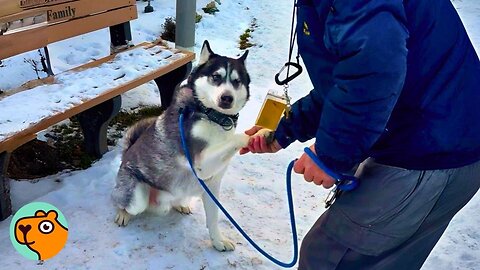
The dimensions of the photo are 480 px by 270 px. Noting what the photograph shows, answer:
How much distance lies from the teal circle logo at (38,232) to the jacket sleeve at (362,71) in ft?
4.81

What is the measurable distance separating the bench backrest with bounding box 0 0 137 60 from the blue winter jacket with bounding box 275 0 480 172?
7.97ft

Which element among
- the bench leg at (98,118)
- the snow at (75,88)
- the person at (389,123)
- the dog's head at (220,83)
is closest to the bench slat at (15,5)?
the snow at (75,88)

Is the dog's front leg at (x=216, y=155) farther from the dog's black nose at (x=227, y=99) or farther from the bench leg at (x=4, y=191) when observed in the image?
the bench leg at (x=4, y=191)

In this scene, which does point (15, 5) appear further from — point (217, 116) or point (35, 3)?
point (217, 116)

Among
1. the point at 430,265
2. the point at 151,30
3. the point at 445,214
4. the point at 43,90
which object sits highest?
the point at 445,214

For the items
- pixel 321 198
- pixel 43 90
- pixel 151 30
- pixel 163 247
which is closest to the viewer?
pixel 163 247

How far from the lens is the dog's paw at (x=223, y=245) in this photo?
3096mm

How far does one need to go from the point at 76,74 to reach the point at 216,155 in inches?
62.4

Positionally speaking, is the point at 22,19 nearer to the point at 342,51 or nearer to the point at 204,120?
the point at 204,120

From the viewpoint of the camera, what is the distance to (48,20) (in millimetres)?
3770

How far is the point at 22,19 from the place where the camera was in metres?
3.57

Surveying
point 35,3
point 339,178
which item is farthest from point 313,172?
point 35,3

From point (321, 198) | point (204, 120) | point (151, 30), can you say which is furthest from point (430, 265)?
point (151, 30)

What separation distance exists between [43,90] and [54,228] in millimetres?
1358
